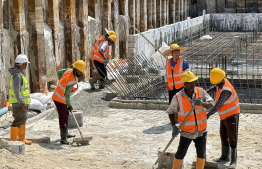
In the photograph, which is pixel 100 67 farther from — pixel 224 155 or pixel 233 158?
pixel 233 158

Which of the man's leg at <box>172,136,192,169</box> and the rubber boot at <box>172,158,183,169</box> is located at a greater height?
the man's leg at <box>172,136,192,169</box>

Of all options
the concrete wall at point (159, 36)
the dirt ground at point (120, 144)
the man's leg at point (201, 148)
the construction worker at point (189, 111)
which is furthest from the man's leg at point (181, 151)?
the concrete wall at point (159, 36)

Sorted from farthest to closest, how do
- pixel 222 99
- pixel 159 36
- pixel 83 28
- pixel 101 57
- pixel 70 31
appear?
pixel 159 36
pixel 83 28
pixel 70 31
pixel 101 57
pixel 222 99

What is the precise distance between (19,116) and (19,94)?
42 centimetres

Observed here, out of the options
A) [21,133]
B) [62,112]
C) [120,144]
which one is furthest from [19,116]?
[120,144]

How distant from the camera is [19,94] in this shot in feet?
26.7

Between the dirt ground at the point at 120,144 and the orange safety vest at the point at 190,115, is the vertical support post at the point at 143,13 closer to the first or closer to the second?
the dirt ground at the point at 120,144

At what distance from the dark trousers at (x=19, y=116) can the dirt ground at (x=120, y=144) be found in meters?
0.40

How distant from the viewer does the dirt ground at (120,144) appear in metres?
7.56

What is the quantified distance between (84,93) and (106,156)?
18.0 feet

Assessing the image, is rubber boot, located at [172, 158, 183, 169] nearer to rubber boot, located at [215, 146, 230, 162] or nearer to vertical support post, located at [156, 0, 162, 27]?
rubber boot, located at [215, 146, 230, 162]

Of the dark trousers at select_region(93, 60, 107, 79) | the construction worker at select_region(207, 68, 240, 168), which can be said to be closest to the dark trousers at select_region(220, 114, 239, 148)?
the construction worker at select_region(207, 68, 240, 168)

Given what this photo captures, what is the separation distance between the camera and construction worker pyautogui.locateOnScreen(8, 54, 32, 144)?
26.7 feet

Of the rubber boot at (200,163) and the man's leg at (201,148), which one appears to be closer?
the man's leg at (201,148)
